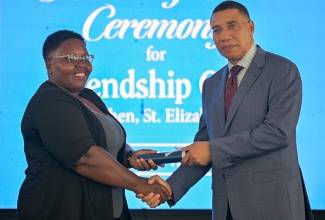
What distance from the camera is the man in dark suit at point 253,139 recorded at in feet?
8.73

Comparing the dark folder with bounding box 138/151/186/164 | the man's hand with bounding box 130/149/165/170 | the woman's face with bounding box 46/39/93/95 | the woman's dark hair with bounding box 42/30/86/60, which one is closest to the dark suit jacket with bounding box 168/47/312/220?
the dark folder with bounding box 138/151/186/164

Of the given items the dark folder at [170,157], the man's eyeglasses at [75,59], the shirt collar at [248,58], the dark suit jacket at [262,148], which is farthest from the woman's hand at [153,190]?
the shirt collar at [248,58]

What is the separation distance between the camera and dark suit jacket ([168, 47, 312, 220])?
8.71 feet

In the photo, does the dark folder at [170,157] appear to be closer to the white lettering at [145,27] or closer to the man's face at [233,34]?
the man's face at [233,34]

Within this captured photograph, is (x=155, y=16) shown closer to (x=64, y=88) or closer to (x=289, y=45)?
(x=289, y=45)

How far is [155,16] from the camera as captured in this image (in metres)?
3.80

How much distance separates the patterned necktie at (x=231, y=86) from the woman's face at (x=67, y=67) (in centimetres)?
66

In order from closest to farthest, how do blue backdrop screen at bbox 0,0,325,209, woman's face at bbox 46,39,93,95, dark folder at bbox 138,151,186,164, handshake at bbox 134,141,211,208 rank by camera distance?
woman's face at bbox 46,39,93,95, handshake at bbox 134,141,211,208, dark folder at bbox 138,151,186,164, blue backdrop screen at bbox 0,0,325,209

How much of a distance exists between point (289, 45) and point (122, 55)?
3.37 feet

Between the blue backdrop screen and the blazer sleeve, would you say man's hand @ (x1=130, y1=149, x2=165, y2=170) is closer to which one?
the blazer sleeve

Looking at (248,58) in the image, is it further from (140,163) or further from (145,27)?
(145,27)

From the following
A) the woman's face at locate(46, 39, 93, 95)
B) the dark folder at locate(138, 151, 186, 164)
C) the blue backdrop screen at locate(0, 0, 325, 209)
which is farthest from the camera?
the blue backdrop screen at locate(0, 0, 325, 209)

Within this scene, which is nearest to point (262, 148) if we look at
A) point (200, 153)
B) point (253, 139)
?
point (253, 139)

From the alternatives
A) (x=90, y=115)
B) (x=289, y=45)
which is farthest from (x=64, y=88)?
(x=289, y=45)
